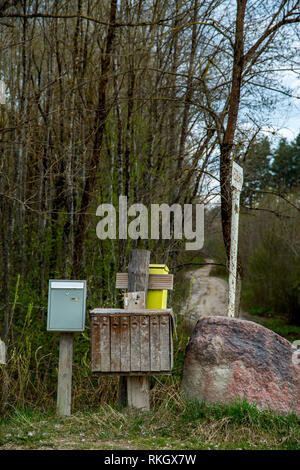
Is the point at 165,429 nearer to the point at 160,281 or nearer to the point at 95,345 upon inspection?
the point at 95,345

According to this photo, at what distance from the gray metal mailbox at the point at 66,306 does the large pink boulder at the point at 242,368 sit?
1.13 meters

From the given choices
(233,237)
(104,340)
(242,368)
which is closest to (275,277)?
(233,237)

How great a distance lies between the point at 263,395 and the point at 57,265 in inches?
197

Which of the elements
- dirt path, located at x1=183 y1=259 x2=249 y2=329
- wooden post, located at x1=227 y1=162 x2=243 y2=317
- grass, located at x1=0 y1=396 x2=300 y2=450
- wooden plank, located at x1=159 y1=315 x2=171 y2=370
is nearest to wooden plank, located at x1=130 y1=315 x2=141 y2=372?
wooden plank, located at x1=159 y1=315 x2=171 y2=370

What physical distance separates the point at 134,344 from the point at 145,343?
0.10 metres

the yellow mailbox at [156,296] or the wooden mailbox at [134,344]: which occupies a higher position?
the yellow mailbox at [156,296]

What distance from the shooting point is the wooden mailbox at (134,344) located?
5109 millimetres

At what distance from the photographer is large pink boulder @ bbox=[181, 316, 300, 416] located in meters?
5.10

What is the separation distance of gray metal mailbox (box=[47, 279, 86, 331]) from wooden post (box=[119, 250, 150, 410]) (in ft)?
1.54

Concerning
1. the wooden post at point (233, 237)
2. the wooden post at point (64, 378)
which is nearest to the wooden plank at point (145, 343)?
the wooden post at point (64, 378)

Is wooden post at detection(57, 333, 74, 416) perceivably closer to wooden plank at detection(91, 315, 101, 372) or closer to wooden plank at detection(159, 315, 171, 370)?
wooden plank at detection(91, 315, 101, 372)

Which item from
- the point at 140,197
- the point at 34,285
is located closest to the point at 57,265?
the point at 34,285

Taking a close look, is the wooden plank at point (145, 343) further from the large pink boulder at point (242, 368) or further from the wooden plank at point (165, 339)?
the large pink boulder at point (242, 368)
